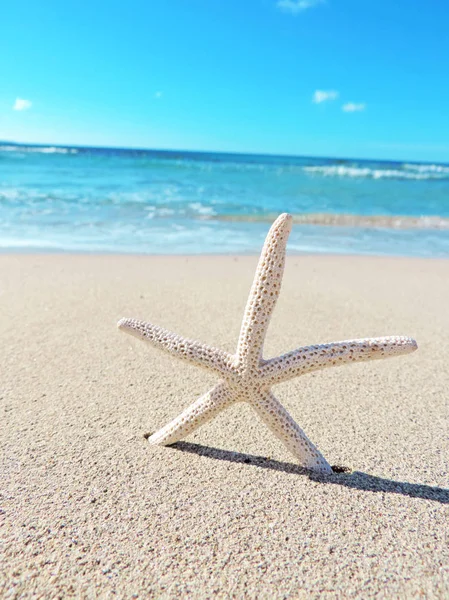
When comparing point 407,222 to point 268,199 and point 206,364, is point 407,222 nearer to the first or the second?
point 268,199

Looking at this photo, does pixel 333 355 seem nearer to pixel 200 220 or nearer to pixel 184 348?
pixel 184 348

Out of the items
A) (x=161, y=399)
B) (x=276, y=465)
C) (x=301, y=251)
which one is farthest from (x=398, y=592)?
(x=301, y=251)

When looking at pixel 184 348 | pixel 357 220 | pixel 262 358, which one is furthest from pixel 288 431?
pixel 357 220

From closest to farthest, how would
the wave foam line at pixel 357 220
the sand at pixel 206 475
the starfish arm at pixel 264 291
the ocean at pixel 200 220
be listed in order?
the sand at pixel 206 475 < the starfish arm at pixel 264 291 < the ocean at pixel 200 220 < the wave foam line at pixel 357 220

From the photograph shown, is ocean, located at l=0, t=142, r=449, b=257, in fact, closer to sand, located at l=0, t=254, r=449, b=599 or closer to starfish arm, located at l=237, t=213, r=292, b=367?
sand, located at l=0, t=254, r=449, b=599

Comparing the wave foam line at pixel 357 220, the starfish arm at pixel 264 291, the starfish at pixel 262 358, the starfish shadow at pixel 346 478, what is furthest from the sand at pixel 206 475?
the wave foam line at pixel 357 220

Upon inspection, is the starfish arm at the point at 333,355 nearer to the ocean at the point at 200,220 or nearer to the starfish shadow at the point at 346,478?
the starfish shadow at the point at 346,478

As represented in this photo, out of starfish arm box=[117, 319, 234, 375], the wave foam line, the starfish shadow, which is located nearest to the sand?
the starfish shadow
